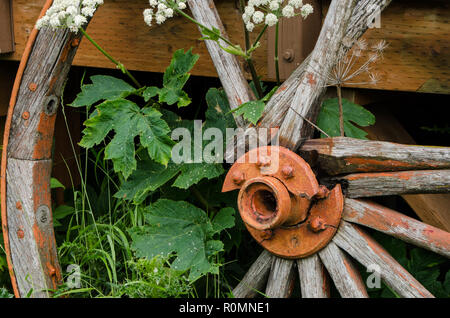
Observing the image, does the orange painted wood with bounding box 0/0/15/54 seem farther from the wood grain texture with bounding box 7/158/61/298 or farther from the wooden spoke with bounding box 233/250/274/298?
the wooden spoke with bounding box 233/250/274/298

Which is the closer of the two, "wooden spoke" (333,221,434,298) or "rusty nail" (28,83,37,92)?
"wooden spoke" (333,221,434,298)

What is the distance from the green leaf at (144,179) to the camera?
2008 mm

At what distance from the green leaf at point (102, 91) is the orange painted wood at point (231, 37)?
39cm

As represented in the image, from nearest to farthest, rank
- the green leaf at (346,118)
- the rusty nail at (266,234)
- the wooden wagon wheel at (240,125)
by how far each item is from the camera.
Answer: the wooden wagon wheel at (240,125), the rusty nail at (266,234), the green leaf at (346,118)

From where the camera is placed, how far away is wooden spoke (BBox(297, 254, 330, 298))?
1729mm

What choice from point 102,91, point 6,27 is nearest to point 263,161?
point 102,91

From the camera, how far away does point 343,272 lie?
1669 millimetres

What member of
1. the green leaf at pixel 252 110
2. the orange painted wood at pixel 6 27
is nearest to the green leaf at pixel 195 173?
the green leaf at pixel 252 110

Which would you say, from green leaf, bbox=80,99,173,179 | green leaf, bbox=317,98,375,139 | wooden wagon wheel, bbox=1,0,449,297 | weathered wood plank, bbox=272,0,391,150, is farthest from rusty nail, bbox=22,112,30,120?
green leaf, bbox=317,98,375,139

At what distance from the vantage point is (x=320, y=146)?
5.54 feet

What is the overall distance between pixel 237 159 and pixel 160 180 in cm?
39

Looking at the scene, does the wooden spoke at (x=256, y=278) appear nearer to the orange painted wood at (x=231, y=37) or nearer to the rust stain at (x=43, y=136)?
the orange painted wood at (x=231, y=37)

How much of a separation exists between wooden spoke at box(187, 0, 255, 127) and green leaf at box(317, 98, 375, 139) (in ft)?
0.87
